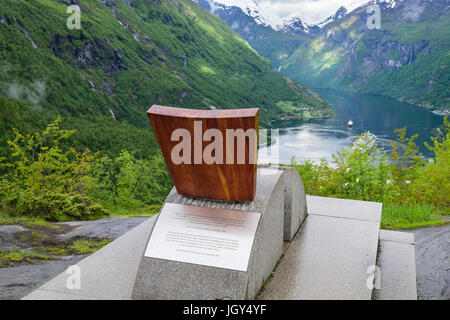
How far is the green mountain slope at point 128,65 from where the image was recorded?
8150 cm

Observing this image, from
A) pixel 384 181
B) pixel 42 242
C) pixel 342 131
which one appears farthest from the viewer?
pixel 342 131

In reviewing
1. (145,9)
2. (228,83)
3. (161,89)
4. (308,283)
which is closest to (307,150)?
(161,89)

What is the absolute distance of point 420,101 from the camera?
484 feet

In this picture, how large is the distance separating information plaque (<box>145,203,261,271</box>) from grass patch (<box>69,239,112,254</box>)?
3.35m

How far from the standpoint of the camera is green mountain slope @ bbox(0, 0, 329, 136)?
81.5 metres

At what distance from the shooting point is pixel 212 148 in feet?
14.8

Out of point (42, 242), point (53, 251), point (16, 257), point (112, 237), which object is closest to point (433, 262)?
point (112, 237)

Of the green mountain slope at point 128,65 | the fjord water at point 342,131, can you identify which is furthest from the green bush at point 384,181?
the green mountain slope at point 128,65

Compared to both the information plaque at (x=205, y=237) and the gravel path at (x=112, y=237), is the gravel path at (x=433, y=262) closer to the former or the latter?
the gravel path at (x=112, y=237)

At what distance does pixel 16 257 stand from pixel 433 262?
24.4 ft

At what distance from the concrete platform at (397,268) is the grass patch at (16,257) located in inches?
222

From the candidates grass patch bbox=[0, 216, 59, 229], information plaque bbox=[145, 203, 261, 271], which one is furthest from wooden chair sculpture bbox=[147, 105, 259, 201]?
grass patch bbox=[0, 216, 59, 229]

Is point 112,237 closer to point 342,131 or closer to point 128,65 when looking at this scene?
point 342,131
